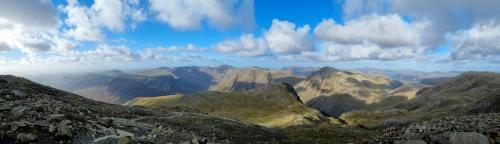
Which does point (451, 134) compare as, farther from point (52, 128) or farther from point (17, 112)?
point (17, 112)

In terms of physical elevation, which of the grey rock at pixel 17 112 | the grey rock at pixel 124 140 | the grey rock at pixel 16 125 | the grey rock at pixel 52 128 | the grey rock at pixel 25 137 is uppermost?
the grey rock at pixel 17 112

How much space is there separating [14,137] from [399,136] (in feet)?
74.9

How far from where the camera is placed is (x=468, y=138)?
18922mm

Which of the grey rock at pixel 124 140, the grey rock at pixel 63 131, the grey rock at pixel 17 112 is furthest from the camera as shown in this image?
the grey rock at pixel 17 112

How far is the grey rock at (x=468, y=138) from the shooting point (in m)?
18.6

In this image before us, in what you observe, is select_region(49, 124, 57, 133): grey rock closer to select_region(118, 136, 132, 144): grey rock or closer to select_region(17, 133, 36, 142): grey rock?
select_region(17, 133, 36, 142): grey rock

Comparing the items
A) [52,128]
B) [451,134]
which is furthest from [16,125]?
[451,134]

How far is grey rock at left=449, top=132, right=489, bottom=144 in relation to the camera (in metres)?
18.6

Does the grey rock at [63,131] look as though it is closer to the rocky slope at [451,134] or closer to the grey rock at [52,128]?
the grey rock at [52,128]

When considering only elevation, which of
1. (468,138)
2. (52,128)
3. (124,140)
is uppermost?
(468,138)

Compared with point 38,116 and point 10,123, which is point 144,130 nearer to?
point 38,116

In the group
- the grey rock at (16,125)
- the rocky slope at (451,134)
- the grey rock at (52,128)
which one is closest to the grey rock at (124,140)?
the grey rock at (52,128)

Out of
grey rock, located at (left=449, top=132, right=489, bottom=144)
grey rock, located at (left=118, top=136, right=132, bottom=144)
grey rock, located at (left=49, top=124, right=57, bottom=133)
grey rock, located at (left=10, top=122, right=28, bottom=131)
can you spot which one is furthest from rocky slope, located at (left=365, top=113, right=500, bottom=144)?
grey rock, located at (left=10, top=122, right=28, bottom=131)

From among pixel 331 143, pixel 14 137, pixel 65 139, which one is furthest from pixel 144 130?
pixel 331 143
